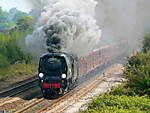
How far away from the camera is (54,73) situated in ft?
54.2

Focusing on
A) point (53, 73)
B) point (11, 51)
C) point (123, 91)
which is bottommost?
point (123, 91)

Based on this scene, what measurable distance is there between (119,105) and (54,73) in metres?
5.92

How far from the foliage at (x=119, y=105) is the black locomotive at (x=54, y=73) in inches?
170

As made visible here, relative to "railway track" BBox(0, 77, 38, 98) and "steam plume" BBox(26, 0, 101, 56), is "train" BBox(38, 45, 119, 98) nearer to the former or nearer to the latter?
"steam plume" BBox(26, 0, 101, 56)

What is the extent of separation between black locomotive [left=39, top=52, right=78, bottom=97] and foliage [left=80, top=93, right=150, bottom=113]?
14.2 feet

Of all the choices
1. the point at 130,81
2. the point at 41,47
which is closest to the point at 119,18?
the point at 41,47

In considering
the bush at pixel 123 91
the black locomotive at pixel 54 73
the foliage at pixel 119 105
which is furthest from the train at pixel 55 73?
the foliage at pixel 119 105

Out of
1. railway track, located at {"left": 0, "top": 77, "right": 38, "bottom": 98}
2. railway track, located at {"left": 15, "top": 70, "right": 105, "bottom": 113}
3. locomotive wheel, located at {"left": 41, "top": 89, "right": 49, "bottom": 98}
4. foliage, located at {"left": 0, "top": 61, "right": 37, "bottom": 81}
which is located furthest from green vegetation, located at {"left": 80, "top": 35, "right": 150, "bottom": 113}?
foliage, located at {"left": 0, "top": 61, "right": 37, "bottom": 81}

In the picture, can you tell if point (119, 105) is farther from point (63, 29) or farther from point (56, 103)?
point (63, 29)

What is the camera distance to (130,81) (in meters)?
14.2

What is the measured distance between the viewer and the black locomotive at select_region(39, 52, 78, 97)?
643 inches

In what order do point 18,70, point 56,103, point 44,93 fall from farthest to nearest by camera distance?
point 18,70 < point 44,93 < point 56,103

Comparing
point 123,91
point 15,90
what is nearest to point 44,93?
point 15,90

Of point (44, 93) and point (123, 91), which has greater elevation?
point (123, 91)
